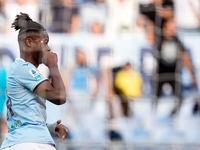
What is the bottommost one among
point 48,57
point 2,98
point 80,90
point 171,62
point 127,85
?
point 2,98

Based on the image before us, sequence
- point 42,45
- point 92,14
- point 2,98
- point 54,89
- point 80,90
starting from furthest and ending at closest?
point 92,14
point 80,90
point 2,98
point 42,45
point 54,89

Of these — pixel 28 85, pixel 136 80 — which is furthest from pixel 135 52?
pixel 28 85

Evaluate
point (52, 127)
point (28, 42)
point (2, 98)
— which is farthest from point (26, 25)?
point (2, 98)

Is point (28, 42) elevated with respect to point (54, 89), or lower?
elevated

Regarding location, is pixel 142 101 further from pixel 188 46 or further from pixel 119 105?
pixel 188 46

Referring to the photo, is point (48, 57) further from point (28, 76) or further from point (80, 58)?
point (80, 58)

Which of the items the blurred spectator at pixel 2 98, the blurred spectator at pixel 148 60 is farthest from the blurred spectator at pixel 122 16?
the blurred spectator at pixel 2 98

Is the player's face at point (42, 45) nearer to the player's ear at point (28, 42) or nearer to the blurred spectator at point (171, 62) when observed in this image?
the player's ear at point (28, 42)

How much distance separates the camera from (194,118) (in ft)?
22.6

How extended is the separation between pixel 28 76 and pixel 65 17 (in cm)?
504

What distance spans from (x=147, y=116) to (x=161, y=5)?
172cm

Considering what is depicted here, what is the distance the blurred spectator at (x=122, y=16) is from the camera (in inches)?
274

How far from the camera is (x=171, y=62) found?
6855mm

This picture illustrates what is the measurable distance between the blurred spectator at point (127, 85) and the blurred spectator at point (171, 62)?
275 millimetres
